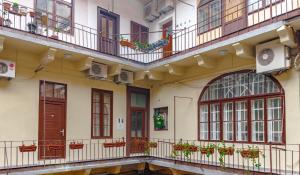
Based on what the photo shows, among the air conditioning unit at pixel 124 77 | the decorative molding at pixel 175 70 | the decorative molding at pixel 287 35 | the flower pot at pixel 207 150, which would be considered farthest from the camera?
the air conditioning unit at pixel 124 77

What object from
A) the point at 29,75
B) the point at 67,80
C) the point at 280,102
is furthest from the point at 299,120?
the point at 29,75

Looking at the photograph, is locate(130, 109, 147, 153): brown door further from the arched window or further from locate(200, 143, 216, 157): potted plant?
locate(200, 143, 216, 157): potted plant

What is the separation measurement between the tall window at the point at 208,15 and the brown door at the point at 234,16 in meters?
0.29

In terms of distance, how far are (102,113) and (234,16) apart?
196 inches

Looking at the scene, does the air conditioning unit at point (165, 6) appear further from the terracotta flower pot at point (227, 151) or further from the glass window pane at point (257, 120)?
the terracotta flower pot at point (227, 151)

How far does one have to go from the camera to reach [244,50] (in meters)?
7.29

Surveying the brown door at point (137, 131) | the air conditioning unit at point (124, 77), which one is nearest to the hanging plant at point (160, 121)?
the brown door at point (137, 131)

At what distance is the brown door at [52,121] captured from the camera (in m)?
8.27

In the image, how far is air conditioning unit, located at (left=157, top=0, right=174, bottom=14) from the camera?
35.2 feet

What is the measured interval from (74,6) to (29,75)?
9.11ft

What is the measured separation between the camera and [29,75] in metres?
8.13

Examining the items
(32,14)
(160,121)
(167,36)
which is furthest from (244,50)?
(32,14)

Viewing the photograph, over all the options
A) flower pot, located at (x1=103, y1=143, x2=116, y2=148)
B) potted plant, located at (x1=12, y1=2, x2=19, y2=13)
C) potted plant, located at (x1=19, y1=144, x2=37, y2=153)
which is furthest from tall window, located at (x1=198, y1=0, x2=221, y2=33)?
potted plant, located at (x1=19, y1=144, x2=37, y2=153)

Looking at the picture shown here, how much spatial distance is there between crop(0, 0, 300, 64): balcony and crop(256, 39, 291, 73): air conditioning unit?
538 mm
